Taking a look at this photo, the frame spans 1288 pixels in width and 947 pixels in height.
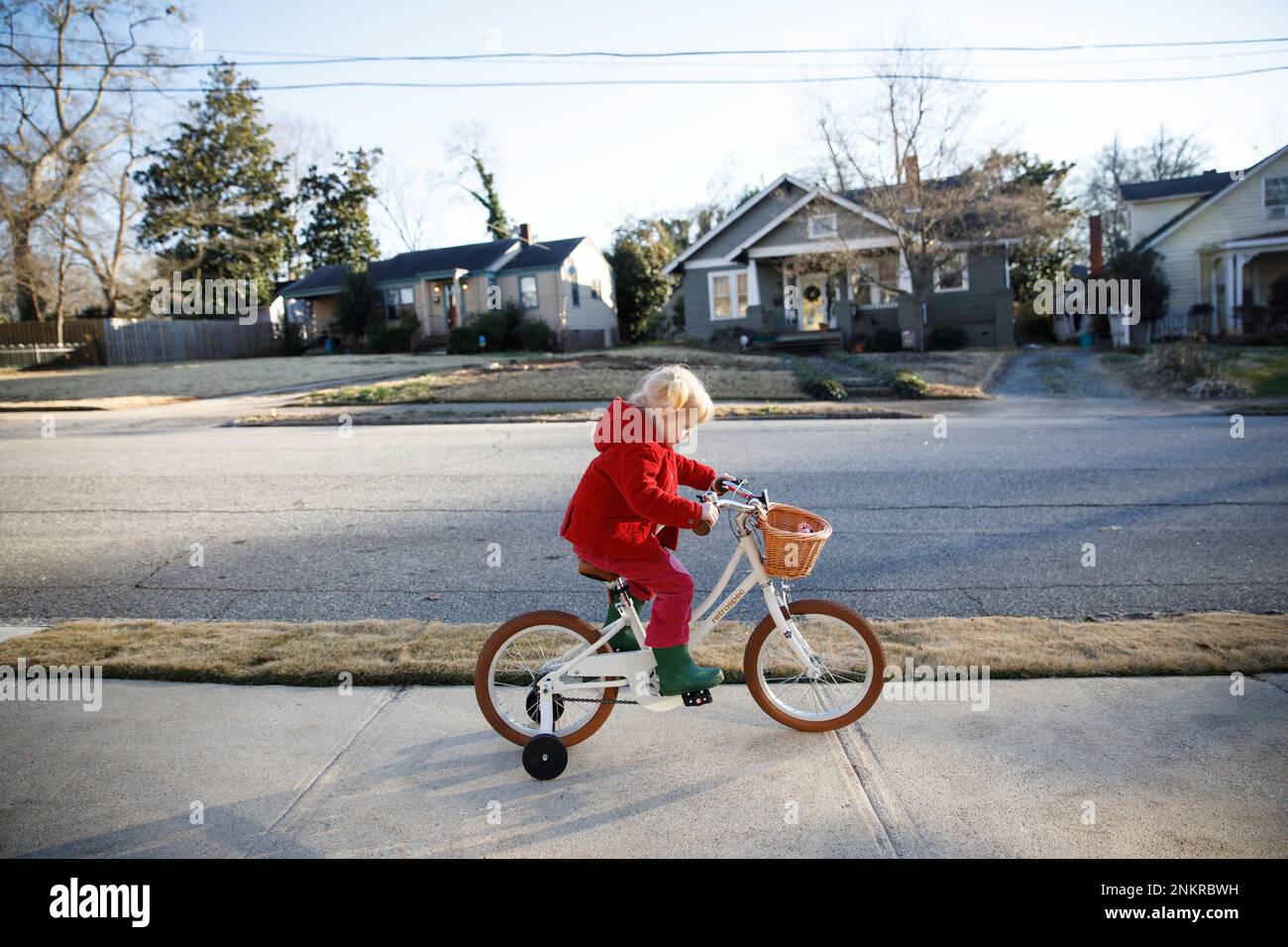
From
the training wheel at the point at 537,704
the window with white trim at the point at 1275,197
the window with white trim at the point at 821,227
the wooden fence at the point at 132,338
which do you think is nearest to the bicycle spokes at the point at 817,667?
the training wheel at the point at 537,704

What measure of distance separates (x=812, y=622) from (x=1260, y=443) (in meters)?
10.7

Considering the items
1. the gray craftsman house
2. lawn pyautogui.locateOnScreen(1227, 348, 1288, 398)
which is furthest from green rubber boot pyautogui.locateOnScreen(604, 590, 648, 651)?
the gray craftsman house

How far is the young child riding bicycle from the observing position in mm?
3400

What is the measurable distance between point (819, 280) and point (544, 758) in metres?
32.0

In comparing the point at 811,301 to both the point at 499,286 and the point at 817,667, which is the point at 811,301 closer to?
the point at 499,286

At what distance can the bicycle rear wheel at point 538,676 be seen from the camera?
3.66 metres

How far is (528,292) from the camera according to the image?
42.1 meters

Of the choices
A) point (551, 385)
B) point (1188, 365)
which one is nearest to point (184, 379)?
point (551, 385)

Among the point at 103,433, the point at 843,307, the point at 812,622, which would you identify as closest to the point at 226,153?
the point at 843,307

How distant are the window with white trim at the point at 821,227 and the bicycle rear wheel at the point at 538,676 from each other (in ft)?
91.8

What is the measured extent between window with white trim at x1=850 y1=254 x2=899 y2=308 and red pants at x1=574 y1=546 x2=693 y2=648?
1131 inches

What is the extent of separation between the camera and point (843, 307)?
3162 cm

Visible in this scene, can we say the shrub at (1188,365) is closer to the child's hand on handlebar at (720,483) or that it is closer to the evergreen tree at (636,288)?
the child's hand on handlebar at (720,483)
